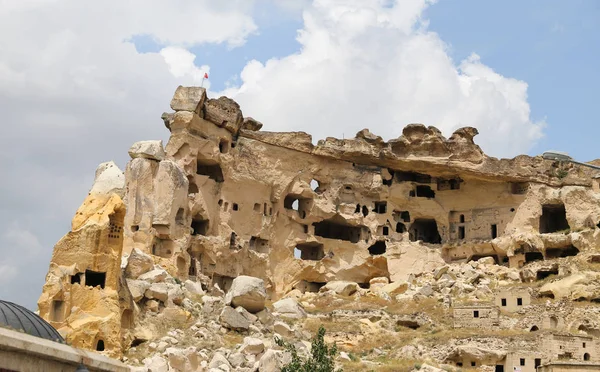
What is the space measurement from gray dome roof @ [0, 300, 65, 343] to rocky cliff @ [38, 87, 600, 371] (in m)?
18.2

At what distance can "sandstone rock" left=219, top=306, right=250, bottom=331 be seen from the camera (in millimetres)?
33812

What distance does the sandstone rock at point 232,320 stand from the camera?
33.8 m

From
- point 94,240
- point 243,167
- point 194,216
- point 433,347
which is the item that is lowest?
point 433,347

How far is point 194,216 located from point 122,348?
689 inches

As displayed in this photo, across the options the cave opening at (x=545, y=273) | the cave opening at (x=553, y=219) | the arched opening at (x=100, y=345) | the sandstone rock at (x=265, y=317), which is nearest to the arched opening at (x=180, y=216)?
the sandstone rock at (x=265, y=317)

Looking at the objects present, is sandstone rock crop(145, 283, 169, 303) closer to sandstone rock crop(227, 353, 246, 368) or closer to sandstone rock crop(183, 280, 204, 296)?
sandstone rock crop(183, 280, 204, 296)

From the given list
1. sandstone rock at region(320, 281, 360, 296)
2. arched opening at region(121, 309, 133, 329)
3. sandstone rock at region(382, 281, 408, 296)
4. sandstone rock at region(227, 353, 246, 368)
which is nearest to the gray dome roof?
sandstone rock at region(227, 353, 246, 368)

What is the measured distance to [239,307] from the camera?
115 ft

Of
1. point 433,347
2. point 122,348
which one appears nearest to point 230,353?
point 122,348

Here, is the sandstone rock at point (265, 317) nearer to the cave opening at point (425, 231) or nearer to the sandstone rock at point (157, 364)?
the sandstone rock at point (157, 364)

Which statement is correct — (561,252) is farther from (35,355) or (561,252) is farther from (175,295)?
(35,355)

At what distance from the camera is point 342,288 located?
156ft

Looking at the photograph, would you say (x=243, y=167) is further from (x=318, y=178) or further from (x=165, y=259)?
(x=165, y=259)

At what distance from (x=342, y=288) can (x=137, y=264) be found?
14229 mm
